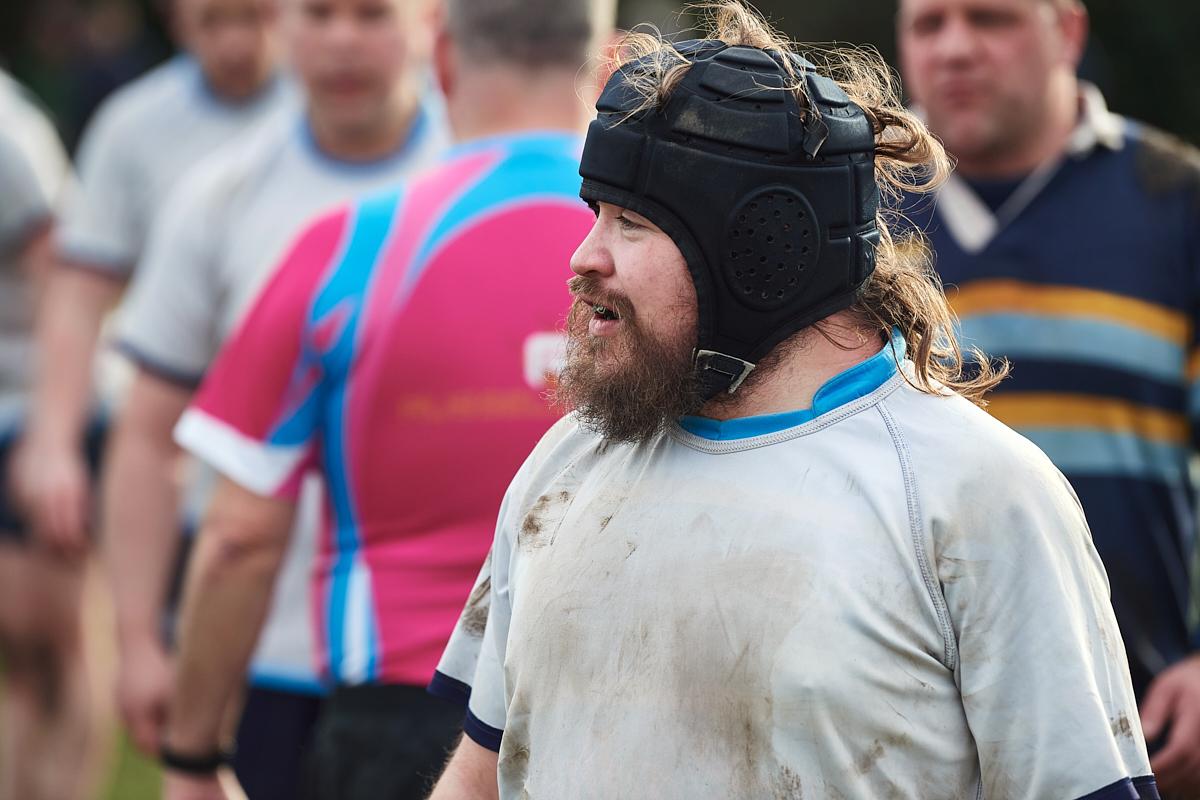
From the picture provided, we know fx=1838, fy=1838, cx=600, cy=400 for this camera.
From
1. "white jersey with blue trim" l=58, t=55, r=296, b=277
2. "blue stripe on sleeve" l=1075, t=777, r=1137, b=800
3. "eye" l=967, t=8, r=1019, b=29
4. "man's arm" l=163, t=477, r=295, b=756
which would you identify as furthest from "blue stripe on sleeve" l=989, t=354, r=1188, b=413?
"white jersey with blue trim" l=58, t=55, r=296, b=277

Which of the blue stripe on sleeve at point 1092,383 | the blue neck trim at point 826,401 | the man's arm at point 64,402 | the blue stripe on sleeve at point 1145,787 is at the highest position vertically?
the blue neck trim at point 826,401

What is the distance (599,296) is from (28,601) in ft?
15.1

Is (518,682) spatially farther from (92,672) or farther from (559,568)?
(92,672)

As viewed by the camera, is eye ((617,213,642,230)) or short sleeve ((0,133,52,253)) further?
short sleeve ((0,133,52,253))

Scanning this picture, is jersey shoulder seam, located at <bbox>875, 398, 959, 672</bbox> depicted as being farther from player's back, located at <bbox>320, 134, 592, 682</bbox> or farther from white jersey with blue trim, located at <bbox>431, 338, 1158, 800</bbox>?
player's back, located at <bbox>320, 134, 592, 682</bbox>

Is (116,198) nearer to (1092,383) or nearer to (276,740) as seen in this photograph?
Answer: (276,740)

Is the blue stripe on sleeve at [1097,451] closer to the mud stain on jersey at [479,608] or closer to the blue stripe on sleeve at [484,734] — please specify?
the mud stain on jersey at [479,608]

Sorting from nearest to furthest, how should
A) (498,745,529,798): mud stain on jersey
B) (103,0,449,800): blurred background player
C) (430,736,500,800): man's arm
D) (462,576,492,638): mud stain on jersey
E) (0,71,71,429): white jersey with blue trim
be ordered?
1. (498,745,529,798): mud stain on jersey
2. (430,736,500,800): man's arm
3. (462,576,492,638): mud stain on jersey
4. (103,0,449,800): blurred background player
5. (0,71,71,429): white jersey with blue trim

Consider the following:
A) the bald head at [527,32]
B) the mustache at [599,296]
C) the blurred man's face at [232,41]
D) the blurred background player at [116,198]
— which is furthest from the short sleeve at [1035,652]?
the blurred man's face at [232,41]

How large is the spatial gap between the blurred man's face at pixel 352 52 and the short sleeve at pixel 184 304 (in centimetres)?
36

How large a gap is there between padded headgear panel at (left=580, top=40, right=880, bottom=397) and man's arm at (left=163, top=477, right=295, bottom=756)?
4.92ft

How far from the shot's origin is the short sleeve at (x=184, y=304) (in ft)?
14.4

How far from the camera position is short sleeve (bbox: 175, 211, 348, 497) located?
132 inches

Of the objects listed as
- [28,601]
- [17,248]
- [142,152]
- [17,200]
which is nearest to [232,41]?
[142,152]
